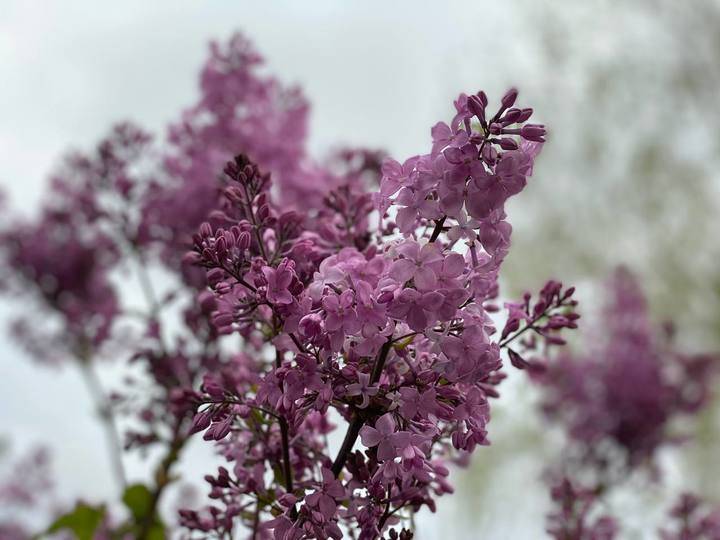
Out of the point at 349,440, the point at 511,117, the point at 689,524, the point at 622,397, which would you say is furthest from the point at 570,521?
the point at 622,397

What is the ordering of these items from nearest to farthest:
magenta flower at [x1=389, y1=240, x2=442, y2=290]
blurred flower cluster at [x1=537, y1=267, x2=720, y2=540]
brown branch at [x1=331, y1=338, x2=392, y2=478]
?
magenta flower at [x1=389, y1=240, x2=442, y2=290] → brown branch at [x1=331, y1=338, x2=392, y2=478] → blurred flower cluster at [x1=537, y1=267, x2=720, y2=540]

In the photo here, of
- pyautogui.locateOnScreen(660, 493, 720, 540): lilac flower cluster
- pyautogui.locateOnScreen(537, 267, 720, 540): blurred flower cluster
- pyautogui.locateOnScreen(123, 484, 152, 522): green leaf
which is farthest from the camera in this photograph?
pyautogui.locateOnScreen(537, 267, 720, 540): blurred flower cluster

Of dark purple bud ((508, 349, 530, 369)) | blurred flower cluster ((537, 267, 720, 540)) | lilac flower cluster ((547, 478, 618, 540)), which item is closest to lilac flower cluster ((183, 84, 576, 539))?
dark purple bud ((508, 349, 530, 369))

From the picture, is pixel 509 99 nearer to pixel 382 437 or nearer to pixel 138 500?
pixel 382 437

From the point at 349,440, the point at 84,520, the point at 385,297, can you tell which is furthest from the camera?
the point at 84,520

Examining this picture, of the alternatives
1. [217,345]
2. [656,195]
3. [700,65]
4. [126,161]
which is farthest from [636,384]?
[700,65]

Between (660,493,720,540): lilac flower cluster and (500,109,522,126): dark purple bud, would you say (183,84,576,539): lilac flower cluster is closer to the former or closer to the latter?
(500,109,522,126): dark purple bud

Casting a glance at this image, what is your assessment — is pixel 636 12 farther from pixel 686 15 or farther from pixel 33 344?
pixel 33 344

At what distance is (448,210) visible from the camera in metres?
0.76

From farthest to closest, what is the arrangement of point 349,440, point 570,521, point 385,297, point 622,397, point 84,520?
point 622,397 → point 84,520 → point 570,521 → point 349,440 → point 385,297

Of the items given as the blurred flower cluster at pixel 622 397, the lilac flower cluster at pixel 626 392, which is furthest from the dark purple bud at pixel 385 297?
the lilac flower cluster at pixel 626 392

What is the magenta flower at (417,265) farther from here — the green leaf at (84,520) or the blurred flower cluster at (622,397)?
the blurred flower cluster at (622,397)

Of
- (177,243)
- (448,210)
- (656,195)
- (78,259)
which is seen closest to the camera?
(448,210)

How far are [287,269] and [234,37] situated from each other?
67.4 inches
